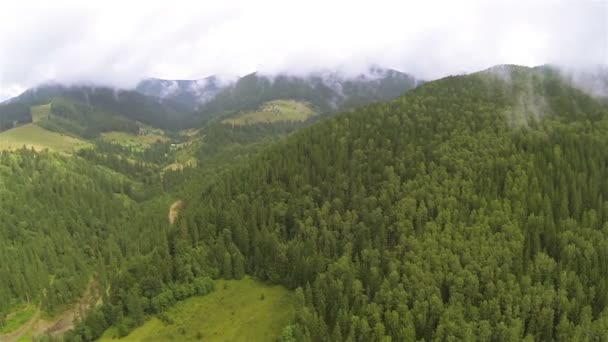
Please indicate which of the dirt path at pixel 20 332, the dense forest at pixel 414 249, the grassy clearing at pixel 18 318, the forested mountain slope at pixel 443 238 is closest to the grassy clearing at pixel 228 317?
the dense forest at pixel 414 249

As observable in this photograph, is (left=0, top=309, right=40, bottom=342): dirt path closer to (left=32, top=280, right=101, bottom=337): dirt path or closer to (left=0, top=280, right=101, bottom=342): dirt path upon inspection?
(left=0, top=280, right=101, bottom=342): dirt path

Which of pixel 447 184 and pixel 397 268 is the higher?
pixel 447 184

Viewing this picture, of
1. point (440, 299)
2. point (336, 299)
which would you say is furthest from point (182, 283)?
point (440, 299)

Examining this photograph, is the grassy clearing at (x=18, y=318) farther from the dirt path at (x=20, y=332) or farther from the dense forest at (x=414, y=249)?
the dense forest at (x=414, y=249)

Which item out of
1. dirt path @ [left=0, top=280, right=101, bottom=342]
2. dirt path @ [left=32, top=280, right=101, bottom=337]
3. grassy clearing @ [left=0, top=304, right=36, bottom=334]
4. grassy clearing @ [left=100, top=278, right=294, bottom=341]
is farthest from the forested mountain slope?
grassy clearing @ [left=0, top=304, right=36, bottom=334]

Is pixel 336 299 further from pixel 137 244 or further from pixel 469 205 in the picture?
pixel 137 244

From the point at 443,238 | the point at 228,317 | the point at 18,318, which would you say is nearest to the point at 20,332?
the point at 18,318
